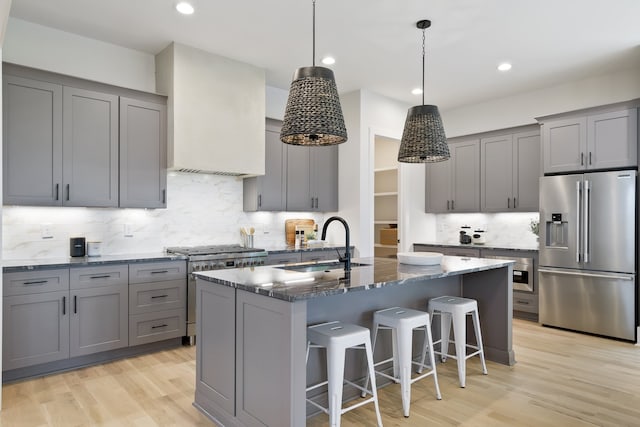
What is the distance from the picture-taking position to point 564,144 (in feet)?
15.7

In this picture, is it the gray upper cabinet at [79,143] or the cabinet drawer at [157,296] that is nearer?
the gray upper cabinet at [79,143]

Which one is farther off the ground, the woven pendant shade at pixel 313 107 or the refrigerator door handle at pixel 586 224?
the woven pendant shade at pixel 313 107

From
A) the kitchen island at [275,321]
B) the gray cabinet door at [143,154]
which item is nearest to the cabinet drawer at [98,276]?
the gray cabinet door at [143,154]

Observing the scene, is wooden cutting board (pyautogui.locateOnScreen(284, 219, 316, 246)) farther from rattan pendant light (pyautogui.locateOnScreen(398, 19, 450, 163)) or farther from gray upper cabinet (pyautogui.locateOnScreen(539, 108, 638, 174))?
gray upper cabinet (pyautogui.locateOnScreen(539, 108, 638, 174))

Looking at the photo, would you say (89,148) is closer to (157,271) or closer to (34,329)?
(157,271)

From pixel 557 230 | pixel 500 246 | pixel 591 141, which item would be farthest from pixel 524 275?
pixel 591 141

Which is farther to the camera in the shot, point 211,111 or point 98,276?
point 211,111

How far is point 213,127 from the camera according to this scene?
433cm

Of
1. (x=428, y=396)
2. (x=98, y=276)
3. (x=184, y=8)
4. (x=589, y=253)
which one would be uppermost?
(x=184, y=8)

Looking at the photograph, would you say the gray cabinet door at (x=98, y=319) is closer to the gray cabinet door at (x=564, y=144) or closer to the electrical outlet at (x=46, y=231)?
the electrical outlet at (x=46, y=231)

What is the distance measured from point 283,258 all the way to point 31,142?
264cm

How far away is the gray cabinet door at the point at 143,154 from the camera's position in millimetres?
3943

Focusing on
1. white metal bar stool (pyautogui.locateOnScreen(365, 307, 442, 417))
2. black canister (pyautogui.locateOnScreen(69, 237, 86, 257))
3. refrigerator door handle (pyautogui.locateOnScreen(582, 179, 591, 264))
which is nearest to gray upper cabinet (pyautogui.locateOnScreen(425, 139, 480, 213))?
refrigerator door handle (pyautogui.locateOnScreen(582, 179, 591, 264))

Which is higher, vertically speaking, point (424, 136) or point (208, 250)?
point (424, 136)
